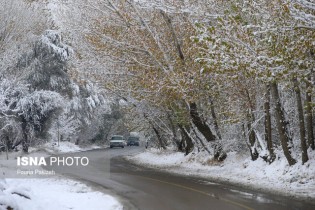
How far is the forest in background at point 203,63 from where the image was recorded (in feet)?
39.5

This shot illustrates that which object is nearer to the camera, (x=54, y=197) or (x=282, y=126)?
(x=54, y=197)

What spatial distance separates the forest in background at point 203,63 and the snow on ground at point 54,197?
5106 millimetres

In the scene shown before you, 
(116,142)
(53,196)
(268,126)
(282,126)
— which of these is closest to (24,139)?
(116,142)

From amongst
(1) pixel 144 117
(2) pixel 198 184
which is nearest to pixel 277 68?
(2) pixel 198 184

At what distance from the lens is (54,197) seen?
13148 millimetres

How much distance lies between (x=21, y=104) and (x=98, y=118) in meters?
23.6

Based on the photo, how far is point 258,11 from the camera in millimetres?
13086

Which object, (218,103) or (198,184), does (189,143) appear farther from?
(198,184)

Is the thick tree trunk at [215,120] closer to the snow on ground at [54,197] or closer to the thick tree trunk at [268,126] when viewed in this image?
the thick tree trunk at [268,126]

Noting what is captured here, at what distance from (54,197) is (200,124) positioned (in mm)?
12543

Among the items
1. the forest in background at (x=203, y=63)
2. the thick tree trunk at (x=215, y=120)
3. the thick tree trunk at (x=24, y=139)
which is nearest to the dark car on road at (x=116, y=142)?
the thick tree trunk at (x=24, y=139)

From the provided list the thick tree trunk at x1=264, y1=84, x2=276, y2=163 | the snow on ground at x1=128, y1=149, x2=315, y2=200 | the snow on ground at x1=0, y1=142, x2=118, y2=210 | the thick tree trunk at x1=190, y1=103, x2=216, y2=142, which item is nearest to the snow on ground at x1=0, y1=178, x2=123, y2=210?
the snow on ground at x1=0, y1=142, x2=118, y2=210

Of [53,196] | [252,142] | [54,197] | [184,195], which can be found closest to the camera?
[54,197]

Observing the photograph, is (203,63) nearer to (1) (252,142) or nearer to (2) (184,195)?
(2) (184,195)
